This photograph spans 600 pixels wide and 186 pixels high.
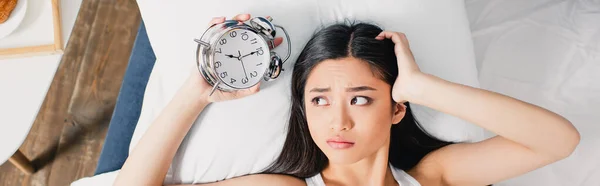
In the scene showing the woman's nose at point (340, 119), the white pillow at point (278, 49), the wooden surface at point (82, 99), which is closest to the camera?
the woman's nose at point (340, 119)

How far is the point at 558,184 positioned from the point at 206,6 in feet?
2.48

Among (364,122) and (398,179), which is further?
(398,179)

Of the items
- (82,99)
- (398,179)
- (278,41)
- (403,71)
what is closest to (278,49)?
(278,41)

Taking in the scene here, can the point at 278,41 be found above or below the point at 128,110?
above

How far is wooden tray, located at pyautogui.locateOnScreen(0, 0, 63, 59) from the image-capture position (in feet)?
3.62

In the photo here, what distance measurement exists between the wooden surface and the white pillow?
63cm

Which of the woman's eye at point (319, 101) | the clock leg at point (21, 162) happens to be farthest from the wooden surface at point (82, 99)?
the woman's eye at point (319, 101)

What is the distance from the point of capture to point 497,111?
902 millimetres

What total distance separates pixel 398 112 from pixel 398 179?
0.47ft

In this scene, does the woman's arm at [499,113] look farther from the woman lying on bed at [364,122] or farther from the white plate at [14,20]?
the white plate at [14,20]

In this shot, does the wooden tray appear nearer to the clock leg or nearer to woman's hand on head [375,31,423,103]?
the clock leg

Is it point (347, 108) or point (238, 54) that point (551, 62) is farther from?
point (238, 54)

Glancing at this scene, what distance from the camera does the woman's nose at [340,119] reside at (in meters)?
0.88

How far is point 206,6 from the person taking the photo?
0.99 meters
